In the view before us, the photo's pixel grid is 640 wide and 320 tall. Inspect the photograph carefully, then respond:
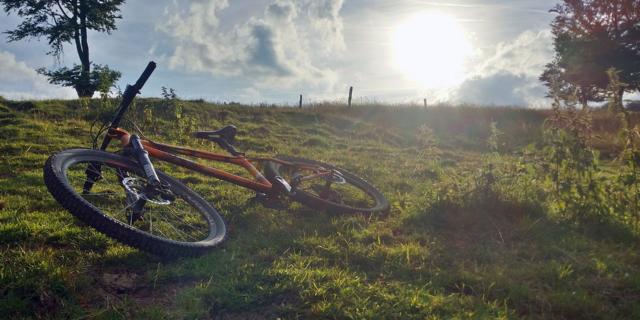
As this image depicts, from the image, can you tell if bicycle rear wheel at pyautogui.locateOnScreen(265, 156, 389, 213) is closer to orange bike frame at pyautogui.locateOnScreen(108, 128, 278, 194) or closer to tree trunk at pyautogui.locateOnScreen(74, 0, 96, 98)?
orange bike frame at pyautogui.locateOnScreen(108, 128, 278, 194)

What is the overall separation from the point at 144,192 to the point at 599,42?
1190 inches

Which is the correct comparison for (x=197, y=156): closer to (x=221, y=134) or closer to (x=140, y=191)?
(x=221, y=134)

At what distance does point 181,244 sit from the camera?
13.3ft

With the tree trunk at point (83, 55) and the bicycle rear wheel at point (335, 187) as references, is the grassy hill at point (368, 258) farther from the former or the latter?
the tree trunk at point (83, 55)

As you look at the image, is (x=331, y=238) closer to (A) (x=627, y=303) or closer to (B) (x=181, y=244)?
(B) (x=181, y=244)

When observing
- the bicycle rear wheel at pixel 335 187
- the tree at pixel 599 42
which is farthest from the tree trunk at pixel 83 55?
the tree at pixel 599 42

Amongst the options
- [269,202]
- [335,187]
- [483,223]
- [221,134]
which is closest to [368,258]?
[269,202]

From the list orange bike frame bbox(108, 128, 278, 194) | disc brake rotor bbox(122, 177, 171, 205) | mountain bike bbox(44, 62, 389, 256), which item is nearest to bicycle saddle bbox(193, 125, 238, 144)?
mountain bike bbox(44, 62, 389, 256)

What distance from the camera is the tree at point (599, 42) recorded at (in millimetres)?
26312

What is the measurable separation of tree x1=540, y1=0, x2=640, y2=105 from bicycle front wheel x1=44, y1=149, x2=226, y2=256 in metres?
27.2

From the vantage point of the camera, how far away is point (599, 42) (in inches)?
1049

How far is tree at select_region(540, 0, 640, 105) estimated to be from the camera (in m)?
26.3

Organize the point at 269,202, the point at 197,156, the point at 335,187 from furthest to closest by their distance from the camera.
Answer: the point at 335,187
the point at 269,202
the point at 197,156

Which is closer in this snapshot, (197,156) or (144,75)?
(144,75)
